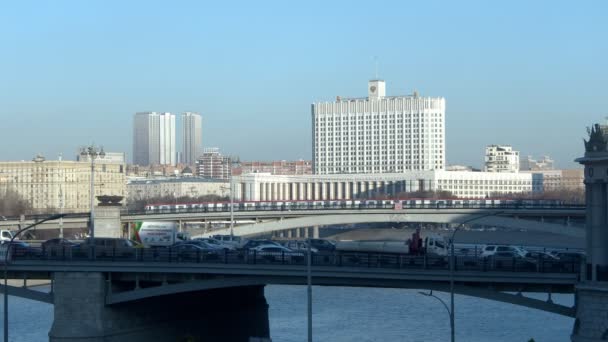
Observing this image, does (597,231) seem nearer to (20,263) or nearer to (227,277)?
(227,277)

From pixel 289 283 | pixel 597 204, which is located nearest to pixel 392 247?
pixel 289 283

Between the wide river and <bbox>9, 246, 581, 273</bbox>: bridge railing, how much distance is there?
278 inches

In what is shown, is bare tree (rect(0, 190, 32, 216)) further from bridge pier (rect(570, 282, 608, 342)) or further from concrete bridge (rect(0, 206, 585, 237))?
bridge pier (rect(570, 282, 608, 342))

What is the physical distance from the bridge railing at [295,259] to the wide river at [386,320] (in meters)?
7.06

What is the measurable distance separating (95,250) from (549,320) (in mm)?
26415

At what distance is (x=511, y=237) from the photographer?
110 meters

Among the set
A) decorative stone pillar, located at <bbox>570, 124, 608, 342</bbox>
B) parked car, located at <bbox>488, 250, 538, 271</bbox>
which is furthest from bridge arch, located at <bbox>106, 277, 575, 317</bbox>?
decorative stone pillar, located at <bbox>570, 124, 608, 342</bbox>

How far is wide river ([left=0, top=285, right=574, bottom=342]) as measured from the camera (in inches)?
2361

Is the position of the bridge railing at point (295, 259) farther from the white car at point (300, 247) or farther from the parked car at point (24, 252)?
the white car at point (300, 247)

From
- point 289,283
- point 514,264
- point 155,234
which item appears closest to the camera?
point 514,264

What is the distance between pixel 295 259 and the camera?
1989 inches

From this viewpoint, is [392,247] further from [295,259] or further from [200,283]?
[200,283]

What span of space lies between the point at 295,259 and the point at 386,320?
1726 centimetres

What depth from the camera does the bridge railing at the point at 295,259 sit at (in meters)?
45.3
